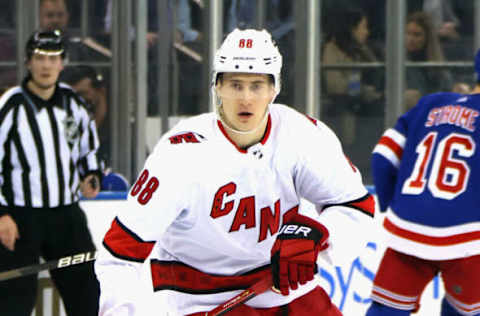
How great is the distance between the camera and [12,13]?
480cm

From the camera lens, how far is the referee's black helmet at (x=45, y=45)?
3.91 metres

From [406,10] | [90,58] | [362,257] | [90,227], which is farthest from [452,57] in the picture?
[90,227]

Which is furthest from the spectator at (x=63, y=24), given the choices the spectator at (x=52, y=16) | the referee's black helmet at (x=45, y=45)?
the referee's black helmet at (x=45, y=45)

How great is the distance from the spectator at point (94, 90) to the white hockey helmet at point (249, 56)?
2321 mm

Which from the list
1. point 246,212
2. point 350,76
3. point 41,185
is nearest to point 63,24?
point 41,185

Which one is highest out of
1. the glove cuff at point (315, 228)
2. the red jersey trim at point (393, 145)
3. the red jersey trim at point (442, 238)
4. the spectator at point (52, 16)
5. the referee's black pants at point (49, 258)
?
the spectator at point (52, 16)

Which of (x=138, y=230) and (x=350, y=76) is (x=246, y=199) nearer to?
(x=138, y=230)

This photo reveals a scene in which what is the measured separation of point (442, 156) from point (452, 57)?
5.70 ft

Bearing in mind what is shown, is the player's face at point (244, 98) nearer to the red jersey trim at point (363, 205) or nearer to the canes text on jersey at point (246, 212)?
the canes text on jersey at point (246, 212)

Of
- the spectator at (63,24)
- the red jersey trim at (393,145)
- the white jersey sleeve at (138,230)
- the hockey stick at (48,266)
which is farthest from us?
the spectator at (63,24)

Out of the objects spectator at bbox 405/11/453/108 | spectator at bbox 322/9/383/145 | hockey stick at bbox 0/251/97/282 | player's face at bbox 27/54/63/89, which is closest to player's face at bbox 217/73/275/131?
hockey stick at bbox 0/251/97/282

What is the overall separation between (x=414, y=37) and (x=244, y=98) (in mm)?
2713

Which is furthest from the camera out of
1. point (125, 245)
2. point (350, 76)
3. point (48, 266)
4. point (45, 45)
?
point (350, 76)

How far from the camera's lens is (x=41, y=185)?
3.87m
